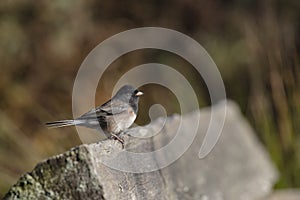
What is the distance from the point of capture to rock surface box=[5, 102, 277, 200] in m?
2.31

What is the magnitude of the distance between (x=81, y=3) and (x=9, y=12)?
3.38 feet

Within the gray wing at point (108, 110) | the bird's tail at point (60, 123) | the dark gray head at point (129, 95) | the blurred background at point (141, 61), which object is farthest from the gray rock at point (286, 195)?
the bird's tail at point (60, 123)

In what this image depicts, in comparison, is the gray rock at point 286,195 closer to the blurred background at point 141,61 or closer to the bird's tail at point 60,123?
the blurred background at point 141,61

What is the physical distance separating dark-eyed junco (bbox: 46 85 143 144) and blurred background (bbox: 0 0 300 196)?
135cm

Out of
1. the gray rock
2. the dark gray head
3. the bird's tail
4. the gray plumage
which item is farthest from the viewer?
the gray rock

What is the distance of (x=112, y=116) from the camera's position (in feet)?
14.2

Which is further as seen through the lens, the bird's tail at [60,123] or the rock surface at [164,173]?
the bird's tail at [60,123]

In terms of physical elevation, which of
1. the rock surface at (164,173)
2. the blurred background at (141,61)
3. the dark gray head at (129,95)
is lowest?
the rock surface at (164,173)

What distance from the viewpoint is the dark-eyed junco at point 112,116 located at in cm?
417

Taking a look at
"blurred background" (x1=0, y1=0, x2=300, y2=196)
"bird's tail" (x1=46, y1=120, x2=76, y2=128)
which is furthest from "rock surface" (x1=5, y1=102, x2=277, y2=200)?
"blurred background" (x1=0, y1=0, x2=300, y2=196)

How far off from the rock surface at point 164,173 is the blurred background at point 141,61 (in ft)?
4.16

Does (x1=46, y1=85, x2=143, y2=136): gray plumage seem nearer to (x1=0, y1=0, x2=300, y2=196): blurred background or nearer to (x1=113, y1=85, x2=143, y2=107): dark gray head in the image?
(x1=113, y1=85, x2=143, y2=107): dark gray head

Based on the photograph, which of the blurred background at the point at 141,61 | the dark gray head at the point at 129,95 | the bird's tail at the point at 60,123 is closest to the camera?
the bird's tail at the point at 60,123

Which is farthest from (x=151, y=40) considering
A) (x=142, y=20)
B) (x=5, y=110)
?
(x=5, y=110)
